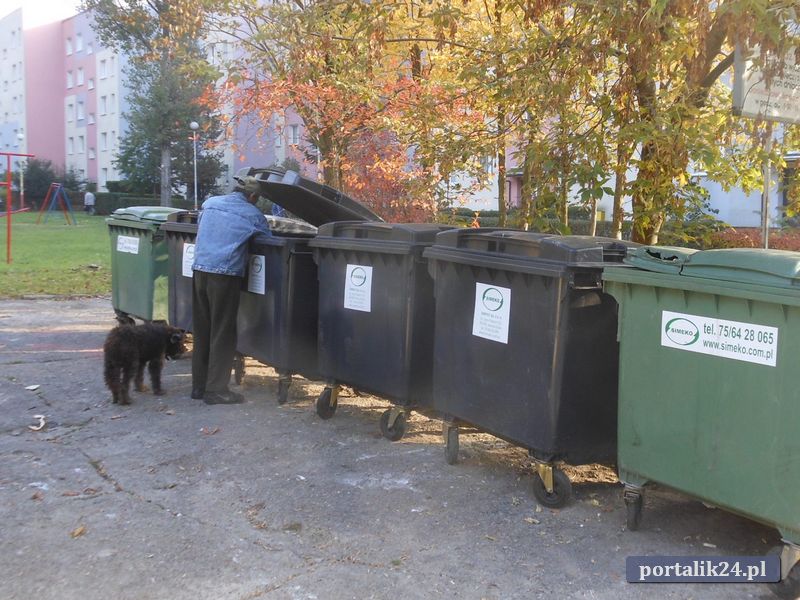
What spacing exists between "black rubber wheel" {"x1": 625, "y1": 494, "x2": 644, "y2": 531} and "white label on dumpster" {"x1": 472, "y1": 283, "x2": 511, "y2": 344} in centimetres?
103

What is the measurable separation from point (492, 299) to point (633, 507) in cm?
132

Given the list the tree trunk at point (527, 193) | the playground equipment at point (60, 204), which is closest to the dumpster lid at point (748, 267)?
the tree trunk at point (527, 193)

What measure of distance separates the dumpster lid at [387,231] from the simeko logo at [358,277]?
23cm

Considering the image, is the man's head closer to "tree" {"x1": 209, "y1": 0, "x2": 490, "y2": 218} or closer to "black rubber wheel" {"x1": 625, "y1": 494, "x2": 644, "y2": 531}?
"tree" {"x1": 209, "y1": 0, "x2": 490, "y2": 218}

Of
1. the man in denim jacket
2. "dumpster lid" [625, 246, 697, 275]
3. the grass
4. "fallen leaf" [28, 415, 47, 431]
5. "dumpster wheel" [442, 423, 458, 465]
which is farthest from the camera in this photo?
the grass

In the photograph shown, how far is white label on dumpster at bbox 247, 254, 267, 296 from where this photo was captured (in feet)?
20.9

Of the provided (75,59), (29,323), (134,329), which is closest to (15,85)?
(75,59)

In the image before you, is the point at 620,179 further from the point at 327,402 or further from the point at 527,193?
the point at 327,402

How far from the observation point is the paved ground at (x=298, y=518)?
11.4 ft

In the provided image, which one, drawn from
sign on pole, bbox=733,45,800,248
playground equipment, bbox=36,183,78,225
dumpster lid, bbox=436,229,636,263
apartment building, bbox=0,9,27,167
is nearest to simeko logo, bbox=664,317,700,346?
dumpster lid, bbox=436,229,636,263

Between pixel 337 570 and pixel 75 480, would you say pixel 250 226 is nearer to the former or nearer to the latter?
pixel 75 480

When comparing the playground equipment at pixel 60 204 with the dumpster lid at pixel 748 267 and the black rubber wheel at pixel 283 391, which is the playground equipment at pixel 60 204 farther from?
the dumpster lid at pixel 748 267

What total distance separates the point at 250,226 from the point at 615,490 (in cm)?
325

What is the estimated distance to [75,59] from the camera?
6197 cm
